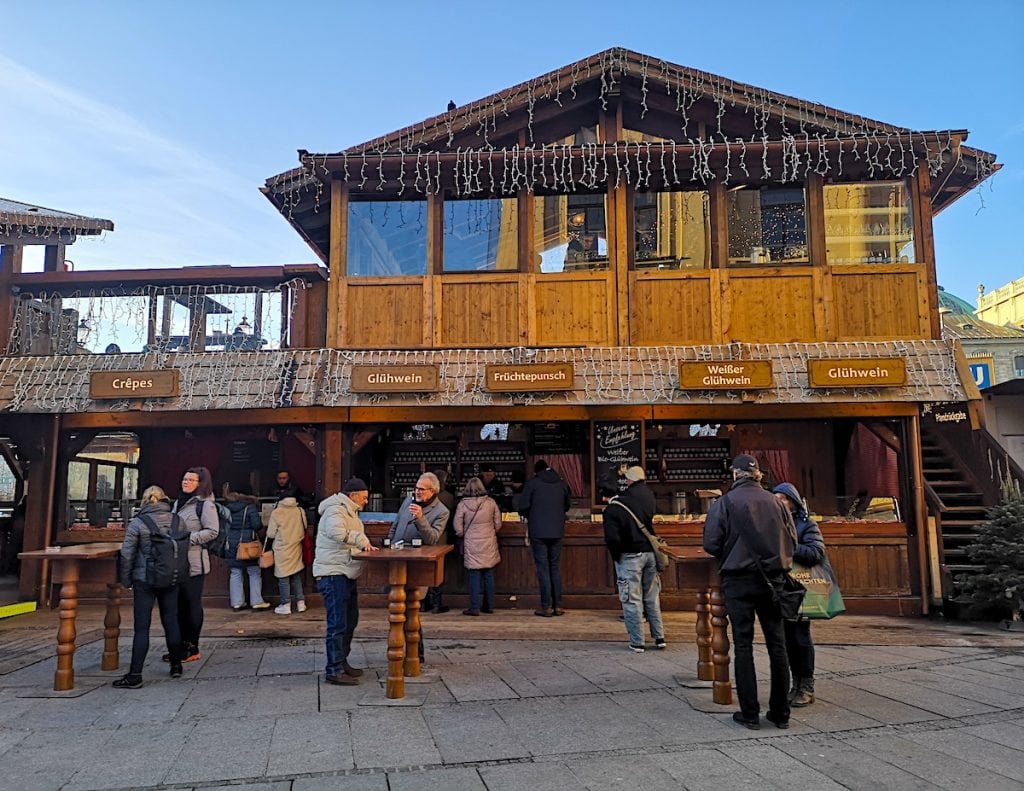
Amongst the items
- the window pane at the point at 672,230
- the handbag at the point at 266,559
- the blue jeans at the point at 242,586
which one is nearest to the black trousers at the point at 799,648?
the window pane at the point at 672,230

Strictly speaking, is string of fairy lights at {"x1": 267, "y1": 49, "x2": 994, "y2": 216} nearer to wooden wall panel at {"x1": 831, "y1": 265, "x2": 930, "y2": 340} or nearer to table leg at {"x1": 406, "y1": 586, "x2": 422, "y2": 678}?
wooden wall panel at {"x1": 831, "y1": 265, "x2": 930, "y2": 340}

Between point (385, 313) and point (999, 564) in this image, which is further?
point (385, 313)

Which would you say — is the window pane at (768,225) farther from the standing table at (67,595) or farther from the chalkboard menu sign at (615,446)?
the standing table at (67,595)

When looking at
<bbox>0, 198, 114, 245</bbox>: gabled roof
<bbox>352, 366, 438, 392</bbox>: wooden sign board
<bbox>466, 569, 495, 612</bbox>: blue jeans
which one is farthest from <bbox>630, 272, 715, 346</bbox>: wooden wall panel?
<bbox>0, 198, 114, 245</bbox>: gabled roof

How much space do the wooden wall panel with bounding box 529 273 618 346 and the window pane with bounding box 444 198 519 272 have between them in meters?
0.64

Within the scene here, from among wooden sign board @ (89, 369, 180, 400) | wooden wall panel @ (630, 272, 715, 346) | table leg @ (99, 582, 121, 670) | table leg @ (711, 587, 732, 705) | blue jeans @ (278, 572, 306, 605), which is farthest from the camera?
wooden wall panel @ (630, 272, 715, 346)

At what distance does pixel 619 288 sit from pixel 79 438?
7.51 meters

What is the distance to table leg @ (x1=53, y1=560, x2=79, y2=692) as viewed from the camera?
234 inches

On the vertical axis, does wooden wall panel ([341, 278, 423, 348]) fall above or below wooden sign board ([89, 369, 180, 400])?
above

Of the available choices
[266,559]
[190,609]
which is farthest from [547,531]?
[190,609]

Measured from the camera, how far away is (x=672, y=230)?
10.5 meters

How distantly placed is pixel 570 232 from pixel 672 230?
4.43 feet

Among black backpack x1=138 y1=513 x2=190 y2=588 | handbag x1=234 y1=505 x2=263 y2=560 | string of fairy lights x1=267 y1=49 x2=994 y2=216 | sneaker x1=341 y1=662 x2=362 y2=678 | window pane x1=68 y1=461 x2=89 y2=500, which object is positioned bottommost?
sneaker x1=341 y1=662 x2=362 y2=678

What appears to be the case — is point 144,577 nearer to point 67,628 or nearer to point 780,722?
point 67,628
